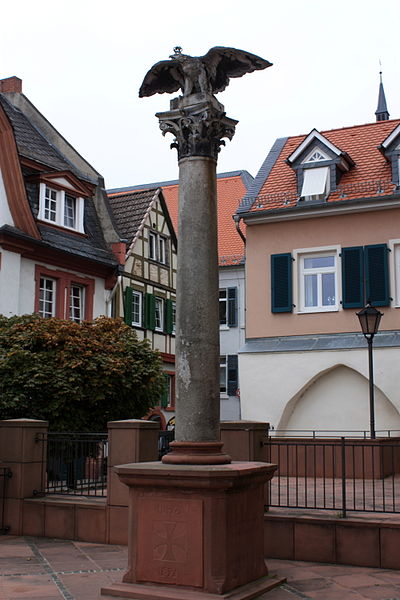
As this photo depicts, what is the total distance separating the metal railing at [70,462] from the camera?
11891 mm

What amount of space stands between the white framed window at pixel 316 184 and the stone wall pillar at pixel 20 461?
11403mm

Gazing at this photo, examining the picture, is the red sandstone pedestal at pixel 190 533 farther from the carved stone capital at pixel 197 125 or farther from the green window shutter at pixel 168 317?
the green window shutter at pixel 168 317

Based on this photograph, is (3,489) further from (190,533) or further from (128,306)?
(128,306)

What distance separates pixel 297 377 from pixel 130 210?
1152 centimetres

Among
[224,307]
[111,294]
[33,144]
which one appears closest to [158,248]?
[111,294]

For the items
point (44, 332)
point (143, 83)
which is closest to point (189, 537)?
point (143, 83)

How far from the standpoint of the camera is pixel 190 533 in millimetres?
7180

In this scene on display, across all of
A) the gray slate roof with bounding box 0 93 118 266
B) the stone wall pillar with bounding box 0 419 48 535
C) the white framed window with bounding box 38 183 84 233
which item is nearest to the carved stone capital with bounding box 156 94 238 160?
the stone wall pillar with bounding box 0 419 48 535

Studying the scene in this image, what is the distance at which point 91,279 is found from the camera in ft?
82.9

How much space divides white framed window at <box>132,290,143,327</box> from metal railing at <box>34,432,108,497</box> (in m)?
15.4

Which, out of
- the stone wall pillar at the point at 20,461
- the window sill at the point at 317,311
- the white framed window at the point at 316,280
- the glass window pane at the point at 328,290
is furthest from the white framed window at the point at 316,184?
the stone wall pillar at the point at 20,461

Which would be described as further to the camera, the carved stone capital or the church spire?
the church spire

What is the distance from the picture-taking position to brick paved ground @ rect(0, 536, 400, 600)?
301 inches

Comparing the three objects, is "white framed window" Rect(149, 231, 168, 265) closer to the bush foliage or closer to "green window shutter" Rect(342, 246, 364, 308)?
"green window shutter" Rect(342, 246, 364, 308)
